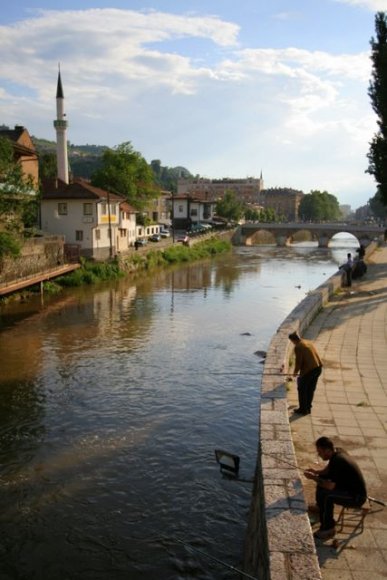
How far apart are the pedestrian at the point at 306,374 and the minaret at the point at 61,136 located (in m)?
45.6

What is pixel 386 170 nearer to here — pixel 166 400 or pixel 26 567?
pixel 166 400

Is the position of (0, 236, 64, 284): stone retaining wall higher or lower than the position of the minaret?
lower

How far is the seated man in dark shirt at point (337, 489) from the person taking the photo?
241 inches

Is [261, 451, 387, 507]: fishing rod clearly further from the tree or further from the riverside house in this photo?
the riverside house

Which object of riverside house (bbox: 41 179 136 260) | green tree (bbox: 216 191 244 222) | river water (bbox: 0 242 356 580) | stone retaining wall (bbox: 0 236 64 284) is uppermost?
green tree (bbox: 216 191 244 222)

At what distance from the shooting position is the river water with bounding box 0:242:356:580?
8.97m

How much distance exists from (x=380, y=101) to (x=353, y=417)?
957 inches

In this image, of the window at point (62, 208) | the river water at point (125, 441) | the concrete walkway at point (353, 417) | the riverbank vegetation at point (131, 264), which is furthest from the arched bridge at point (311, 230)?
the concrete walkway at point (353, 417)

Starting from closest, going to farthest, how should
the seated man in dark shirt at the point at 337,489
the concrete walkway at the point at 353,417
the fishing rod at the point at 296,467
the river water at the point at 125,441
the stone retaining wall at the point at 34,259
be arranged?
the concrete walkway at the point at 353,417
the seated man in dark shirt at the point at 337,489
the fishing rod at the point at 296,467
the river water at the point at 125,441
the stone retaining wall at the point at 34,259

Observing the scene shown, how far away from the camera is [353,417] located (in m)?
9.45

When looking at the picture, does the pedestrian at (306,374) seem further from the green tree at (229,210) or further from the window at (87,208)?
the green tree at (229,210)

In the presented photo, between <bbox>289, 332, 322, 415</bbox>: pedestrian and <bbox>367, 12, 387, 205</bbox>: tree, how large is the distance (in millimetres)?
22852

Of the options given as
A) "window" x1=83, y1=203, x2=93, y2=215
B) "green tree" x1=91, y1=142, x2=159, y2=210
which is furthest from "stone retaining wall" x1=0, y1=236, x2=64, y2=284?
"green tree" x1=91, y1=142, x2=159, y2=210

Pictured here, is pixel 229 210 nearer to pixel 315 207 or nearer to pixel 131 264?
pixel 131 264
